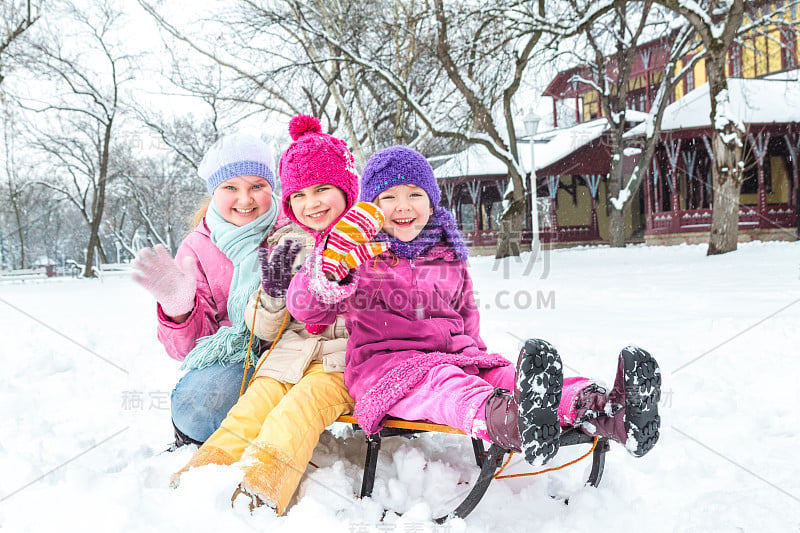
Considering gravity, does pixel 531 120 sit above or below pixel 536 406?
above

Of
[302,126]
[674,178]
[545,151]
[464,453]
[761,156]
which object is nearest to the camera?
[464,453]

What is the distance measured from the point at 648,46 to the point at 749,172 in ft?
24.5

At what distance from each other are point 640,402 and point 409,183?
4.65 feet

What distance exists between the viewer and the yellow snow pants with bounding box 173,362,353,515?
6.36 ft

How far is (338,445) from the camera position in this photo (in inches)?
107

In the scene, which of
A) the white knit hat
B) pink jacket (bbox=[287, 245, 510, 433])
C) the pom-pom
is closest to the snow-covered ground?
pink jacket (bbox=[287, 245, 510, 433])

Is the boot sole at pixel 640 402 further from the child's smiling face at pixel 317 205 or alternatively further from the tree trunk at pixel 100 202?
the tree trunk at pixel 100 202

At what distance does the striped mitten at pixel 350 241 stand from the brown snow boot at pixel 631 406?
3.20ft

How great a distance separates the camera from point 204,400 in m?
2.56

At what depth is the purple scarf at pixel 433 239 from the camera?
2609 millimetres

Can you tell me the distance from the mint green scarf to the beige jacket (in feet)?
0.31

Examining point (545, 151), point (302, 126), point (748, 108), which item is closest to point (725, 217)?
point (748, 108)

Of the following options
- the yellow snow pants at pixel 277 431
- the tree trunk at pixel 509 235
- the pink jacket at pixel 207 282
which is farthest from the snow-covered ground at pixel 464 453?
the tree trunk at pixel 509 235

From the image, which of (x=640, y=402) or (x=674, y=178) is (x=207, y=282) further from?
(x=674, y=178)
